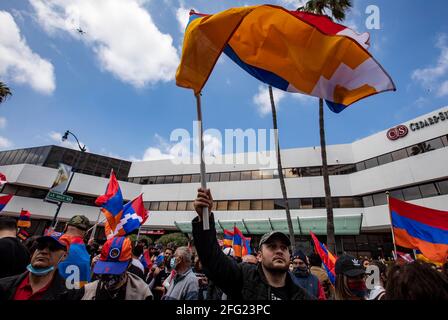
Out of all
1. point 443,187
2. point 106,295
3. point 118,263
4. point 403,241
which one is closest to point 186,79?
point 118,263

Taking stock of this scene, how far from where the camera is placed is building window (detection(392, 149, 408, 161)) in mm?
19031

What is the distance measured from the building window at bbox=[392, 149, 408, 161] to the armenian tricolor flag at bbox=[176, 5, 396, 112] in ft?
68.0

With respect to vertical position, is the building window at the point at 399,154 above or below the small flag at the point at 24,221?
above

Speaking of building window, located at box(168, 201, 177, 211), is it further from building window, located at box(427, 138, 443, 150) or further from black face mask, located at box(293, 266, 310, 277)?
building window, located at box(427, 138, 443, 150)

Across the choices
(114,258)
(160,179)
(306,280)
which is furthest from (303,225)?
(114,258)

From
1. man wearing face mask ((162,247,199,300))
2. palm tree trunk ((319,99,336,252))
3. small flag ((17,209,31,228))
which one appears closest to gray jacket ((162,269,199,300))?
man wearing face mask ((162,247,199,300))

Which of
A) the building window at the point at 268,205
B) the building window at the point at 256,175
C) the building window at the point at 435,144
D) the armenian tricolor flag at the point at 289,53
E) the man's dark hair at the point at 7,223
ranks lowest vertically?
the man's dark hair at the point at 7,223

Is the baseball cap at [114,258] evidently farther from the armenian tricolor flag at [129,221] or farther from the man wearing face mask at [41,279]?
the armenian tricolor flag at [129,221]

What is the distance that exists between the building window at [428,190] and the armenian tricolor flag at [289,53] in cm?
1994

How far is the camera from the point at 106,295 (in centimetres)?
253

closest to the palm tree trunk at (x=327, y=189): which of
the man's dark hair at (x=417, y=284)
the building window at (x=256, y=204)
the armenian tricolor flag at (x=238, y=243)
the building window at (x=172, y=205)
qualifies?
the armenian tricolor flag at (x=238, y=243)

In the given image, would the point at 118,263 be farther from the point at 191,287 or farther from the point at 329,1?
the point at 329,1

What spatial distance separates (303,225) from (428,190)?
960cm

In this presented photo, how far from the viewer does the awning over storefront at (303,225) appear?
18.5m
